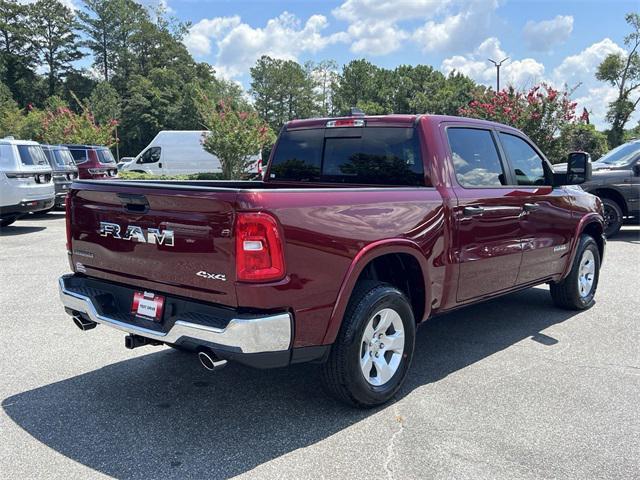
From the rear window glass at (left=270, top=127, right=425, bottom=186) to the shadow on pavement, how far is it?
913 cm

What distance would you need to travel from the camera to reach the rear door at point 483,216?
14.3 ft

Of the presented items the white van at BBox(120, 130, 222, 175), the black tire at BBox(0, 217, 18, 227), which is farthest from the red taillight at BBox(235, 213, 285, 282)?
the white van at BBox(120, 130, 222, 175)

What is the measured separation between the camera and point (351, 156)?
4.66 m

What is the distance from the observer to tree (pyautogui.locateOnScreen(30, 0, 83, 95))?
73125 mm

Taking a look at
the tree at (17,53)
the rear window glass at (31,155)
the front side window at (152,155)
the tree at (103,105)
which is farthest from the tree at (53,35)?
the rear window glass at (31,155)

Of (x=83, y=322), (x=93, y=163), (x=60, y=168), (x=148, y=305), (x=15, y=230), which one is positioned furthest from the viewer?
(x=93, y=163)

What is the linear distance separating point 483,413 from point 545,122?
16.7m

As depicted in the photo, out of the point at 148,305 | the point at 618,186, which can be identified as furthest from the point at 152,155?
the point at 148,305

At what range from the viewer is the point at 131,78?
72250mm

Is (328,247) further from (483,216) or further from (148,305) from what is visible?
(483,216)

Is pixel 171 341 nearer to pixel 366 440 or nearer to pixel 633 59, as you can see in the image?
pixel 366 440

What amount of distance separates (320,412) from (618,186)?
370 inches

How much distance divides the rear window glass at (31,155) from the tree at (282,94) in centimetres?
6827

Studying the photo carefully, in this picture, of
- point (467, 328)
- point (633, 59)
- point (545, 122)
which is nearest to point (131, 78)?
point (633, 59)
